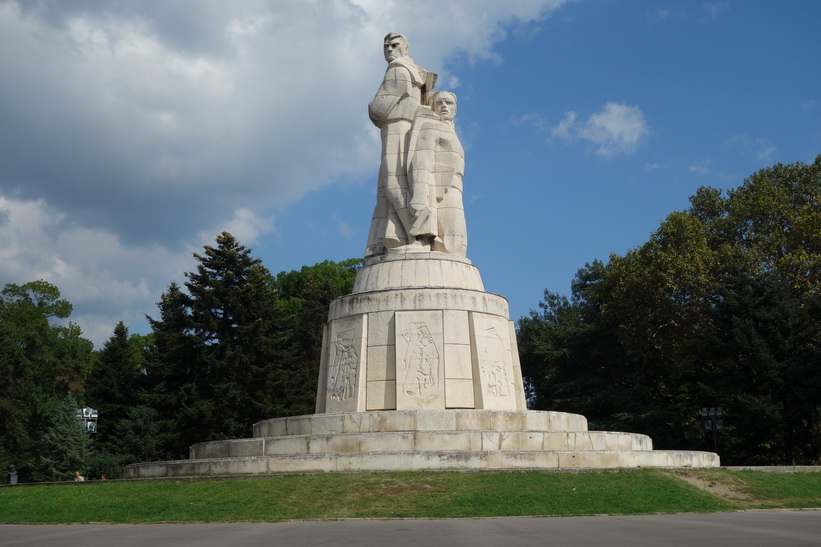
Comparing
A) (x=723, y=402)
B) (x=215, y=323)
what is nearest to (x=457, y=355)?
(x=723, y=402)

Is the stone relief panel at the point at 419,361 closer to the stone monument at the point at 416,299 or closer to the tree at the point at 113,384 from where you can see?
the stone monument at the point at 416,299

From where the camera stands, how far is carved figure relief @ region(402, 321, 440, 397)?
18812 millimetres

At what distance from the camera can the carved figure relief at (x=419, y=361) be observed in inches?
741

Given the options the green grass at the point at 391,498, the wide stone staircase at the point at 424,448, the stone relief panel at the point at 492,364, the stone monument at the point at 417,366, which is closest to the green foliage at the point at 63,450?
the stone monument at the point at 417,366

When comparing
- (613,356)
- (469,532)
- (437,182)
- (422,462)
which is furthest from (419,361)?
(613,356)

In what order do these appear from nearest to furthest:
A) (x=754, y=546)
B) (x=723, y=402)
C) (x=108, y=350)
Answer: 1. (x=754, y=546)
2. (x=723, y=402)
3. (x=108, y=350)

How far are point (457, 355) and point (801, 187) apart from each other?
23.4m

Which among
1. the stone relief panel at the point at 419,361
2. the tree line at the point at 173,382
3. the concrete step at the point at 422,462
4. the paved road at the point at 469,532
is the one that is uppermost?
the tree line at the point at 173,382

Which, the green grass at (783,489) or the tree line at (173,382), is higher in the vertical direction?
the tree line at (173,382)

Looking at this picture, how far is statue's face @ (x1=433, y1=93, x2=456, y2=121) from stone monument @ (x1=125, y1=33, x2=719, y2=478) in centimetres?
3

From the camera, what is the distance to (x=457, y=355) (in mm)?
19109

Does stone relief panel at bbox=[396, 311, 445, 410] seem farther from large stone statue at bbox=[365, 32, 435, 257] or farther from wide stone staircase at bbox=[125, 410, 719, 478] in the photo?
large stone statue at bbox=[365, 32, 435, 257]

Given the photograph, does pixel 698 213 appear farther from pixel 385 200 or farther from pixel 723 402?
pixel 385 200

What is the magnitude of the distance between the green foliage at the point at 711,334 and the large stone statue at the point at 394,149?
46.3ft
